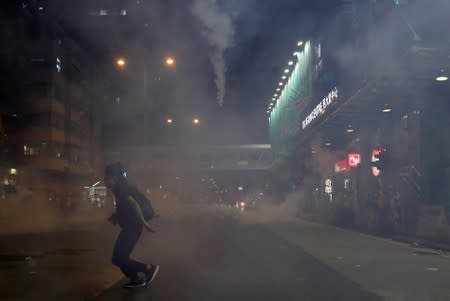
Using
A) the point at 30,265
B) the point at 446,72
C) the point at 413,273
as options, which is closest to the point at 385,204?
the point at 446,72

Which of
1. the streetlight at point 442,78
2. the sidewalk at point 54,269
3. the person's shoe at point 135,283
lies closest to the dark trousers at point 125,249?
the person's shoe at point 135,283

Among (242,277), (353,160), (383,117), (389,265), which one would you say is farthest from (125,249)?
(353,160)

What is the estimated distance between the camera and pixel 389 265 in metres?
10.2

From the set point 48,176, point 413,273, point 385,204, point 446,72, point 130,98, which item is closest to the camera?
point 413,273

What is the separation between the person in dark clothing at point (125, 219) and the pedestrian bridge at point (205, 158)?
35615 mm

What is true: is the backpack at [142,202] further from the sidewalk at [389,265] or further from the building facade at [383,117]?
the building facade at [383,117]

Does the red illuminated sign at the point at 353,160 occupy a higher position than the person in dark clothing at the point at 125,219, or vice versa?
the red illuminated sign at the point at 353,160

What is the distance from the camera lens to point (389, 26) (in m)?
15.3

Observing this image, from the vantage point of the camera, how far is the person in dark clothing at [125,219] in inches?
275

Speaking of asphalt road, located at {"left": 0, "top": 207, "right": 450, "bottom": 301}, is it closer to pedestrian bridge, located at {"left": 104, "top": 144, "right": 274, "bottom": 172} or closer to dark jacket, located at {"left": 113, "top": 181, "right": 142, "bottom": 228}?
dark jacket, located at {"left": 113, "top": 181, "right": 142, "bottom": 228}

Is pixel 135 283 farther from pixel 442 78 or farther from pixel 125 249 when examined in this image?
pixel 442 78

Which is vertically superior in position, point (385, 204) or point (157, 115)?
point (157, 115)

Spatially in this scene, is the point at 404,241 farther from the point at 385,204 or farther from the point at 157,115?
the point at 157,115

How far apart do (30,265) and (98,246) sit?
158 inches
